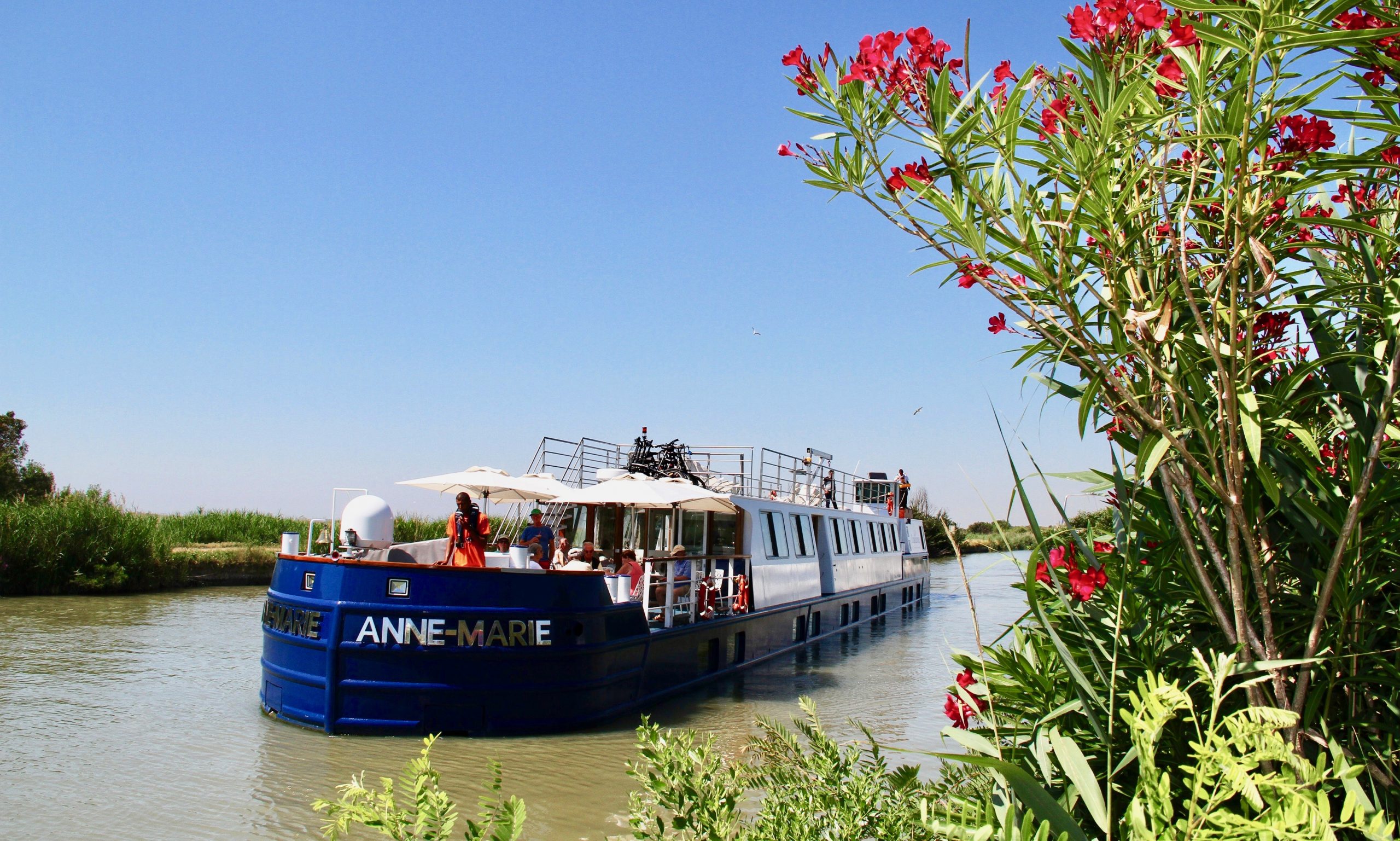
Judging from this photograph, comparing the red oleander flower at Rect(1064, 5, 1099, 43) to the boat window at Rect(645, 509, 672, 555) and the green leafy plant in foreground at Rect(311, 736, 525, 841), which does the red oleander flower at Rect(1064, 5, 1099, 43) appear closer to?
the green leafy plant in foreground at Rect(311, 736, 525, 841)

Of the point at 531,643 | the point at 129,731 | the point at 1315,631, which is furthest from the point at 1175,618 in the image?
the point at 129,731

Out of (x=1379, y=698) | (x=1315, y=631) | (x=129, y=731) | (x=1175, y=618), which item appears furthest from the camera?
(x=129, y=731)

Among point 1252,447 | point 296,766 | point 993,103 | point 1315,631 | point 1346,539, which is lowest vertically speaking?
point 296,766

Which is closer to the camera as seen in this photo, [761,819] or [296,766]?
[761,819]

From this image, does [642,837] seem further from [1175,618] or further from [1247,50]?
[1247,50]

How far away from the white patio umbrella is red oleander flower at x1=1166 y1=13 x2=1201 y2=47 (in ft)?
34.5

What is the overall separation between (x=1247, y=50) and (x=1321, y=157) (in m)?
0.39

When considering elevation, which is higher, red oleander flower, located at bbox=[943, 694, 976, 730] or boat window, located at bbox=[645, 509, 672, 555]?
boat window, located at bbox=[645, 509, 672, 555]

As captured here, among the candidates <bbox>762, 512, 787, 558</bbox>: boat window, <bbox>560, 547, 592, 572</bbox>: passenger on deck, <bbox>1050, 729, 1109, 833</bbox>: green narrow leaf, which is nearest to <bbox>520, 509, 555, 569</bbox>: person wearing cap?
<bbox>560, 547, 592, 572</bbox>: passenger on deck

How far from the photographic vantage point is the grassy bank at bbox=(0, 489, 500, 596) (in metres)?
22.7

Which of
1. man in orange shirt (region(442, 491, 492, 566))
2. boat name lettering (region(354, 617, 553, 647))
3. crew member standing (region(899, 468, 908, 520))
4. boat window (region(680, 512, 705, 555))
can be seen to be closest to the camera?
boat name lettering (region(354, 617, 553, 647))

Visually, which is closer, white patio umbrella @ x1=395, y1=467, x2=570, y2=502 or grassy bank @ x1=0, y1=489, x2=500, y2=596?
white patio umbrella @ x1=395, y1=467, x2=570, y2=502

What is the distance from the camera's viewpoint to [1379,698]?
7.61 ft

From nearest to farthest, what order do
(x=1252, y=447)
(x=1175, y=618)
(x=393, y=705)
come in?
(x=1252, y=447), (x=1175, y=618), (x=393, y=705)
